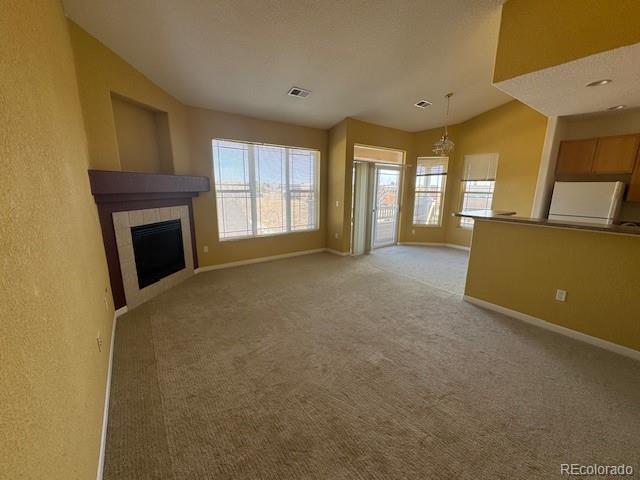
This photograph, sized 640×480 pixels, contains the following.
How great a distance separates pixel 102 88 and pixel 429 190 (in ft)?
20.6

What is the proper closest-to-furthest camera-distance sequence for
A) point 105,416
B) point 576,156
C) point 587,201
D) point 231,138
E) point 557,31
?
point 105,416, point 557,31, point 587,201, point 576,156, point 231,138

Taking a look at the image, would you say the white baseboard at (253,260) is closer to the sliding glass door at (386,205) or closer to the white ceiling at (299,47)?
the sliding glass door at (386,205)

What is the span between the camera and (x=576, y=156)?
3756 mm

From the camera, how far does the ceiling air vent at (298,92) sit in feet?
11.7

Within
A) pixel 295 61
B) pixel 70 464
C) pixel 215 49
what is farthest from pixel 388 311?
pixel 215 49

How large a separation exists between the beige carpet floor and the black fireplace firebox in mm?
479

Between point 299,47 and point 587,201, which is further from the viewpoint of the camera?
point 587,201

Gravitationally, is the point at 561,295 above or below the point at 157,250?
below

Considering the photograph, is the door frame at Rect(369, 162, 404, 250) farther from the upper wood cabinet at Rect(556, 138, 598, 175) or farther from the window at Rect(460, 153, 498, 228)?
the upper wood cabinet at Rect(556, 138, 598, 175)

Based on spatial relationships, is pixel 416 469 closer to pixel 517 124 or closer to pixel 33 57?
pixel 33 57

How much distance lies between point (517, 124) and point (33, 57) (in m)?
6.47

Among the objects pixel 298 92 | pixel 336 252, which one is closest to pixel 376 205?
pixel 336 252

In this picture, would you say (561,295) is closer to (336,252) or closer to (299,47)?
(336,252)

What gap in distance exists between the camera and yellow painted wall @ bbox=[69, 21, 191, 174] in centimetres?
239
